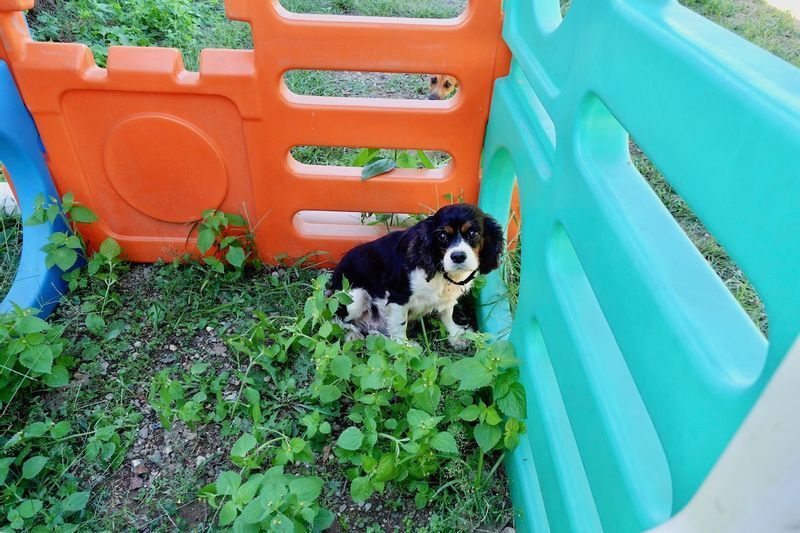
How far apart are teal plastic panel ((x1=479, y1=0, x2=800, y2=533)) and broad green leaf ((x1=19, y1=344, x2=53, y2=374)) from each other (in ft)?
5.79

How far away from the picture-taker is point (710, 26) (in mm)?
948

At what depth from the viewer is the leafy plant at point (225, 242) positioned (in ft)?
8.48

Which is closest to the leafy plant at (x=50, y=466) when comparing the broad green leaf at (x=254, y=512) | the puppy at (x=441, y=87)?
the broad green leaf at (x=254, y=512)

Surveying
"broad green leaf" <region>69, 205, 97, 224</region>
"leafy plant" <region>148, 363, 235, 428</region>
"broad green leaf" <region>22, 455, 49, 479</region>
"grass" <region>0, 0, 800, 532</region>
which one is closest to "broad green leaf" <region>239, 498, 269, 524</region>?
"grass" <region>0, 0, 800, 532</region>

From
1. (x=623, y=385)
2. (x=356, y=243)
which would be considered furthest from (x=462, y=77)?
(x=623, y=385)

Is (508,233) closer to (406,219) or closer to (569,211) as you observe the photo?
(406,219)

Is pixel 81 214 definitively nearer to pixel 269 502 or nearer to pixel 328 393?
pixel 328 393

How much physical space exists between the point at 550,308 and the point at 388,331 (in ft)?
3.76

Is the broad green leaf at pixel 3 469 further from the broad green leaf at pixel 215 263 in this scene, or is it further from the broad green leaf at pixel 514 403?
the broad green leaf at pixel 514 403

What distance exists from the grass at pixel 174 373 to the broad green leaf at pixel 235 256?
17cm

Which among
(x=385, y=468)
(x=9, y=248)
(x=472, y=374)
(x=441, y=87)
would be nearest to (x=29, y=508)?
(x=385, y=468)

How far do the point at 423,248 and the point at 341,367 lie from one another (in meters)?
0.58

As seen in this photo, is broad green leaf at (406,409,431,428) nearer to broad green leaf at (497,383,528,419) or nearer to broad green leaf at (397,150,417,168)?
broad green leaf at (497,383,528,419)

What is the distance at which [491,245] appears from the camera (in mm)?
2215
